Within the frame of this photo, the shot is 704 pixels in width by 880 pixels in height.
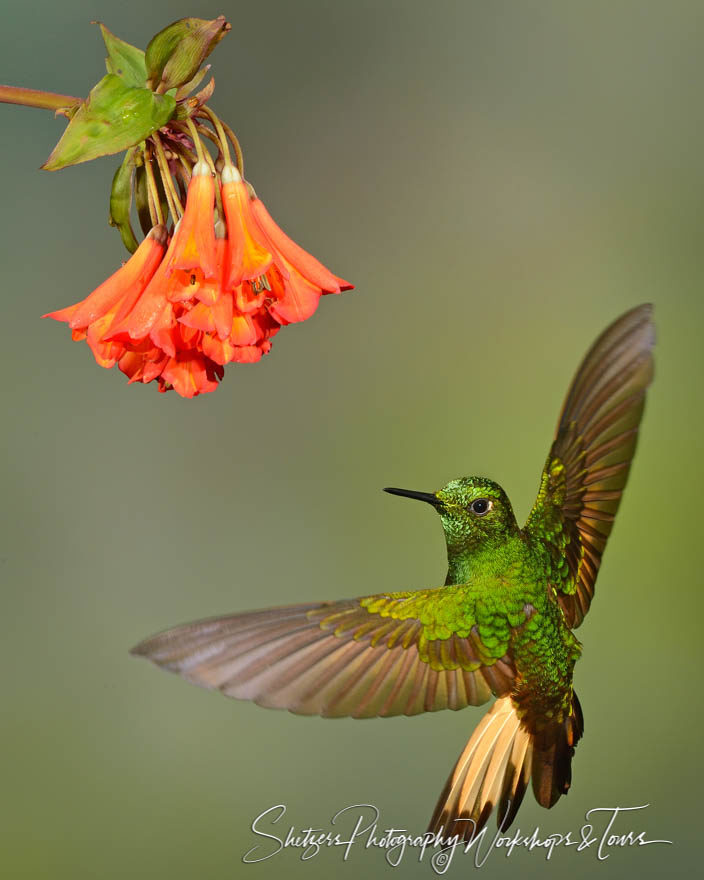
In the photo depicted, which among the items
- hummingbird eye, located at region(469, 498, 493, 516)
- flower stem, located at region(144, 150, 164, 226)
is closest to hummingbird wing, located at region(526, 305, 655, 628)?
hummingbird eye, located at region(469, 498, 493, 516)

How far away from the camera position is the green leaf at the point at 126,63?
72cm

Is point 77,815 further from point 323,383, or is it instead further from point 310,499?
point 323,383

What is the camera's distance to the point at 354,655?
2.88 feet

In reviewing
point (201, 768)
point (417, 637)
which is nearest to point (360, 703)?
point (417, 637)

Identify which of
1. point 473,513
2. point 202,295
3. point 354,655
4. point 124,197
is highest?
point 124,197

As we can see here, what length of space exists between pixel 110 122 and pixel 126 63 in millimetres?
64

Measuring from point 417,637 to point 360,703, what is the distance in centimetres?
12

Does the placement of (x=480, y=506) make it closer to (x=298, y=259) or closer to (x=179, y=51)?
(x=298, y=259)

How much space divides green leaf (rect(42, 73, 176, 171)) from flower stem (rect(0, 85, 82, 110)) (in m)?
0.03

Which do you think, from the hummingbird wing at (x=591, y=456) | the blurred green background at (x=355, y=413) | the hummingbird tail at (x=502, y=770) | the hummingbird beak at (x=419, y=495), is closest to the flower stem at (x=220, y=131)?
the hummingbird beak at (x=419, y=495)

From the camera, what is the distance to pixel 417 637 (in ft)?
3.06

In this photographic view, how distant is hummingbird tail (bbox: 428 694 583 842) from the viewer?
1.03 meters

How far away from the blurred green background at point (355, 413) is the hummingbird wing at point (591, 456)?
0.80m

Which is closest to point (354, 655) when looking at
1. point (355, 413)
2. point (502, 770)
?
point (502, 770)
